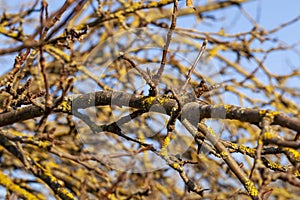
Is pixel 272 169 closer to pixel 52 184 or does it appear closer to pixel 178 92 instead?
pixel 178 92

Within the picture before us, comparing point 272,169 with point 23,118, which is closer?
point 272,169

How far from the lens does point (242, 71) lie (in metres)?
4.00

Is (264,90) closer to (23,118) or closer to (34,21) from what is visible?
(34,21)

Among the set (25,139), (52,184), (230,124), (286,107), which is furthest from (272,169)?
(286,107)

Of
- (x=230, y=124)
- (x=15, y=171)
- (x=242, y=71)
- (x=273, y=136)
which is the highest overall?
(x=242, y=71)

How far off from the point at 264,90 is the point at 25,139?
2738mm

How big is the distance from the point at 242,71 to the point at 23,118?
2.65 meters

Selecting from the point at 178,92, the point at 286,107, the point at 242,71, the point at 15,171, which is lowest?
the point at 178,92

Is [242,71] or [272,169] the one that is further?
[242,71]

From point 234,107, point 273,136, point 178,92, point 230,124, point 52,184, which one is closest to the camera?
point 273,136

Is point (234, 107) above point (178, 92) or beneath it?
beneath

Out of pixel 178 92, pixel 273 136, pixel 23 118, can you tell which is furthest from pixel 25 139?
pixel 273 136

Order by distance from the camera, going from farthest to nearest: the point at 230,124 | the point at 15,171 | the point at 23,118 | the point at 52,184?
the point at 230,124, the point at 15,171, the point at 52,184, the point at 23,118

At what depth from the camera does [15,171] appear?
132 inches
